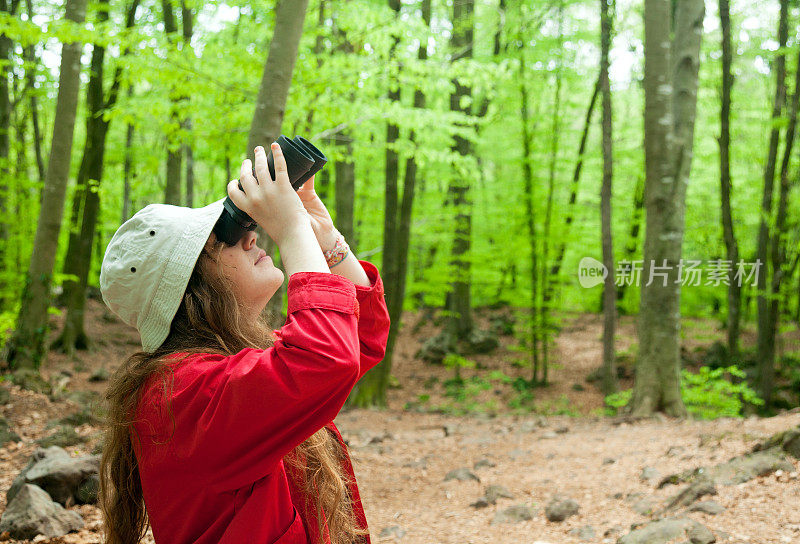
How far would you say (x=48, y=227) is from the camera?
7.11 metres

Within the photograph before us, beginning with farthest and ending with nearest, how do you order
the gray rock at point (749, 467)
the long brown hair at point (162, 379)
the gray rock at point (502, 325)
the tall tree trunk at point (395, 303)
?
the gray rock at point (502, 325)
the tall tree trunk at point (395, 303)
the gray rock at point (749, 467)
the long brown hair at point (162, 379)

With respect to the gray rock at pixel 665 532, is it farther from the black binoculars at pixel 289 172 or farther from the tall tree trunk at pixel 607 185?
the tall tree trunk at pixel 607 185

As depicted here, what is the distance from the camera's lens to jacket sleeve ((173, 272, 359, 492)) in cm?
114

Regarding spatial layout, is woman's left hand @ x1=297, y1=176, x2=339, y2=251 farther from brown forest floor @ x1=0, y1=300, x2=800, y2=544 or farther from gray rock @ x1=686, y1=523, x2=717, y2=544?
gray rock @ x1=686, y1=523, x2=717, y2=544

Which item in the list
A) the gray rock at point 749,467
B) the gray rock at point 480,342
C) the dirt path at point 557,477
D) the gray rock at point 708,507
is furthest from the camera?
the gray rock at point 480,342

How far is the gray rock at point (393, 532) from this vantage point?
153 inches

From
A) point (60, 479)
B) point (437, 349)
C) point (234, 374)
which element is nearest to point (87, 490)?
point (60, 479)

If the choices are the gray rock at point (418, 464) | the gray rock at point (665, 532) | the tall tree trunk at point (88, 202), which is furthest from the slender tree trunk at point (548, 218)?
the gray rock at point (665, 532)

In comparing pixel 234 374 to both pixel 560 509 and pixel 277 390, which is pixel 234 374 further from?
pixel 560 509

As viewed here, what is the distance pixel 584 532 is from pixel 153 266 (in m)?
3.27

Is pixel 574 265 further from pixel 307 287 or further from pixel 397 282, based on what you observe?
pixel 307 287

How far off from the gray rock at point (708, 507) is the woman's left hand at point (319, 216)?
304 centimetres

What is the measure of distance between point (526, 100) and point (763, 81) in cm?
626

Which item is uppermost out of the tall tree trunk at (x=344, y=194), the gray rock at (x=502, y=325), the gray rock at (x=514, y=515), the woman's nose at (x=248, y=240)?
the tall tree trunk at (x=344, y=194)
